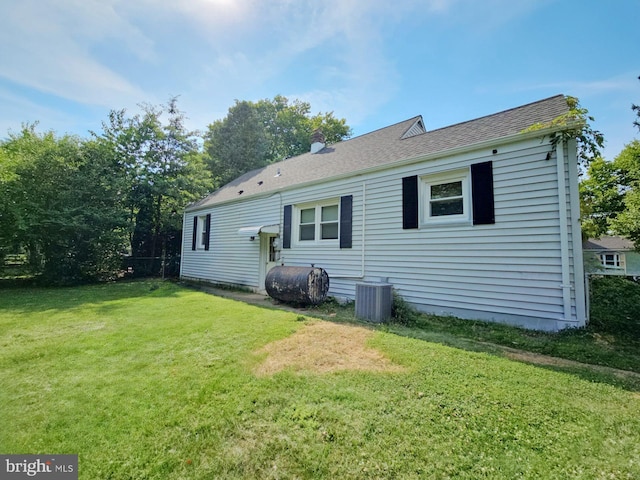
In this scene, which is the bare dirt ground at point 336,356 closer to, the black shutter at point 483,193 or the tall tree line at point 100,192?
the black shutter at point 483,193

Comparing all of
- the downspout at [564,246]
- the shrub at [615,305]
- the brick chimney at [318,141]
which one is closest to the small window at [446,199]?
the downspout at [564,246]

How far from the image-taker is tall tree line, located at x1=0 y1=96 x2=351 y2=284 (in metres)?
11.6

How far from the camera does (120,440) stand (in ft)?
7.40

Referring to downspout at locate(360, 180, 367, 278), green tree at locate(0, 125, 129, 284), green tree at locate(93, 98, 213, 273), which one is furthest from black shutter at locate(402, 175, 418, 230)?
green tree at locate(93, 98, 213, 273)

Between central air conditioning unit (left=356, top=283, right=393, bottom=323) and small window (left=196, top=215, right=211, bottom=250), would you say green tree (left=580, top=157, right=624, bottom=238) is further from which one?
small window (left=196, top=215, right=211, bottom=250)

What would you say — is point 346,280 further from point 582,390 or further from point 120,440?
point 120,440

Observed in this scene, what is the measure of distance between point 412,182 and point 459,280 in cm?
253

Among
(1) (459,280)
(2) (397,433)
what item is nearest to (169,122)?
(1) (459,280)

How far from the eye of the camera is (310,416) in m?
2.49

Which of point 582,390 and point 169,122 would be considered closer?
point 582,390

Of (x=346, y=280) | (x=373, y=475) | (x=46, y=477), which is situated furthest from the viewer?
(x=346, y=280)

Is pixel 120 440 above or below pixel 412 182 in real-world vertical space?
below

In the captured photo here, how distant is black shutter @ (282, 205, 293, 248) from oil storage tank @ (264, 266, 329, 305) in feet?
6.16

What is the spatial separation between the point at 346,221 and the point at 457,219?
9.70 feet
